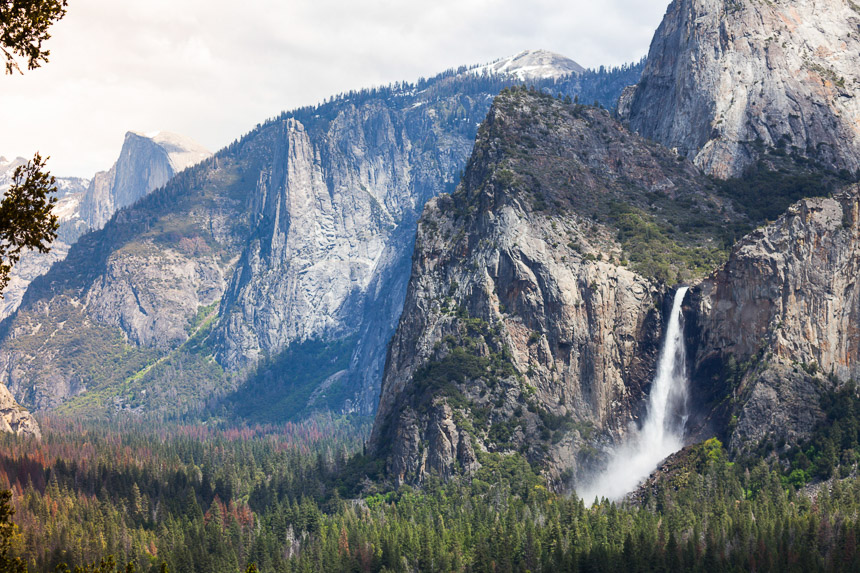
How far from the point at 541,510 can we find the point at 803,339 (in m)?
61.1

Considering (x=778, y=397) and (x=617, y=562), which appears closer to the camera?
(x=617, y=562)

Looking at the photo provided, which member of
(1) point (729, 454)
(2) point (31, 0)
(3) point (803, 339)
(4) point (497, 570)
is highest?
(2) point (31, 0)

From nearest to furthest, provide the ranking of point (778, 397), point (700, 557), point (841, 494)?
point (700, 557) → point (841, 494) → point (778, 397)

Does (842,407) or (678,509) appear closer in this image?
(678,509)

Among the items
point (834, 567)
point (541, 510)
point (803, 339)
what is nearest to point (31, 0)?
point (834, 567)

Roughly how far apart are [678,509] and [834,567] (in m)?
33.9

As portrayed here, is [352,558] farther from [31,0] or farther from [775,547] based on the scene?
[31,0]

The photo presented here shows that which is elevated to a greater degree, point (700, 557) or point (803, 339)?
point (803, 339)

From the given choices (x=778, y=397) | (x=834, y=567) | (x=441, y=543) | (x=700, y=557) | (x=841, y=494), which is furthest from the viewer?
(x=778, y=397)

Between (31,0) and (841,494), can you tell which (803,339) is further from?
(31,0)

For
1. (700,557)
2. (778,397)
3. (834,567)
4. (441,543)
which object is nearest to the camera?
(834,567)

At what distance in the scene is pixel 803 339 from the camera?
19962cm

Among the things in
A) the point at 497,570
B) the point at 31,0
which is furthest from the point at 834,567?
the point at 31,0

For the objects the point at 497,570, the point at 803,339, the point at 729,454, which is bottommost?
the point at 497,570
